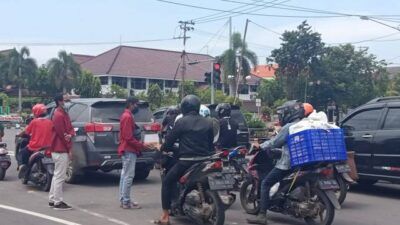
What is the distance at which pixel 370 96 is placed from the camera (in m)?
61.2

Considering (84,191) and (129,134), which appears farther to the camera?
(84,191)

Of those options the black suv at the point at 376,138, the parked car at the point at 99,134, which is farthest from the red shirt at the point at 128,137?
the black suv at the point at 376,138

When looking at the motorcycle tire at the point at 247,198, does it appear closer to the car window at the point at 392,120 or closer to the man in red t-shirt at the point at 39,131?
the car window at the point at 392,120

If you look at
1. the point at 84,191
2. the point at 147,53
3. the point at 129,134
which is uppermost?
the point at 147,53

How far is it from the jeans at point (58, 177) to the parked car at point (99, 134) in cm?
217

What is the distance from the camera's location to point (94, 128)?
468 inches

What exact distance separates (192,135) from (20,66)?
6761 cm

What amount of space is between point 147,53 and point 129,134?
7563cm

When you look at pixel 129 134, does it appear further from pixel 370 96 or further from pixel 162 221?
pixel 370 96

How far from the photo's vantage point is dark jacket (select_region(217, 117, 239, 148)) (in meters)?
11.0

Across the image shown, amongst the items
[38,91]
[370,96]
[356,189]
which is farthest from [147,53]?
[356,189]

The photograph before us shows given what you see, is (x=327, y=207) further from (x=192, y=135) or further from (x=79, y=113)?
(x=79, y=113)

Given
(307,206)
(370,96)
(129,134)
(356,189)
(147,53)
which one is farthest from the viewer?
(147,53)

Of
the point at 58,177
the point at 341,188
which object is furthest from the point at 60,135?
the point at 341,188
